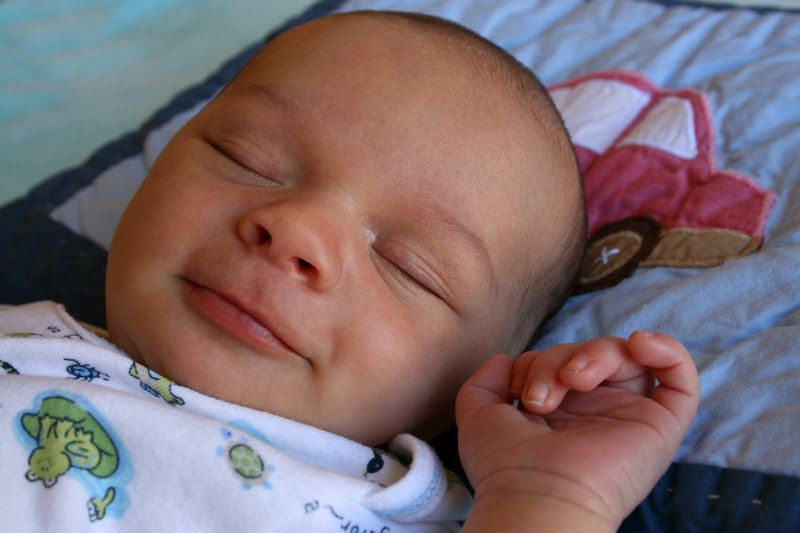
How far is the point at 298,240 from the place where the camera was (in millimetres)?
980

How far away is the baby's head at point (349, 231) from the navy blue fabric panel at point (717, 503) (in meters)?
0.34

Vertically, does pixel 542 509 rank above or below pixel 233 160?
below

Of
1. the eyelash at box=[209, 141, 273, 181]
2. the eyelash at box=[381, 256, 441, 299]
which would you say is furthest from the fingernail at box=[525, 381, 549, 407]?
the eyelash at box=[209, 141, 273, 181]

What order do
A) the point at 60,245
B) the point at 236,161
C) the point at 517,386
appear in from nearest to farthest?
1. the point at 517,386
2. the point at 236,161
3. the point at 60,245

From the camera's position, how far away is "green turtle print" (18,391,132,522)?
0.92 metres

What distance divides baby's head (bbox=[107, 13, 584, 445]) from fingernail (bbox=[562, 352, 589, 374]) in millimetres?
232

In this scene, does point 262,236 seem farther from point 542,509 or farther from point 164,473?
point 542,509

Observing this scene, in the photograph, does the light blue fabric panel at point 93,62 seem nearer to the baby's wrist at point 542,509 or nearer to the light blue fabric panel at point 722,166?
the light blue fabric panel at point 722,166

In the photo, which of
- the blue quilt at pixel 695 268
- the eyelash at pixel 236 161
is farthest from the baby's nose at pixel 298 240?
the blue quilt at pixel 695 268

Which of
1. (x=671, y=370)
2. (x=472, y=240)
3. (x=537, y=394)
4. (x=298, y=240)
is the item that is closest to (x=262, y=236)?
(x=298, y=240)

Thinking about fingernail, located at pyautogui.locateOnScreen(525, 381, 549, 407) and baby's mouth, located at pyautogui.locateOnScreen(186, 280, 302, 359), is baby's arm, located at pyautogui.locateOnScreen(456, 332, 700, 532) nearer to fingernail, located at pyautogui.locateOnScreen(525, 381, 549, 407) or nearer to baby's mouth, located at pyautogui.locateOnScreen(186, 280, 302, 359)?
fingernail, located at pyautogui.locateOnScreen(525, 381, 549, 407)

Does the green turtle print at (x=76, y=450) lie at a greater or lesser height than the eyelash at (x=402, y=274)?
lesser

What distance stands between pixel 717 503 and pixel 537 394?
0.28 meters

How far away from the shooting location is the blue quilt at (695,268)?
1.01 m
